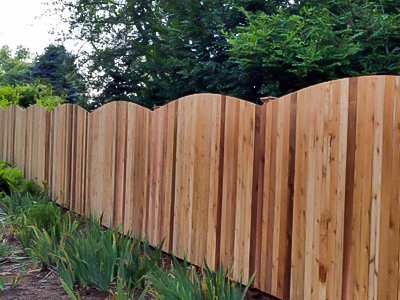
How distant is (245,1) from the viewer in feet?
25.3

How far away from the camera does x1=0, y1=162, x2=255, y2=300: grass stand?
3.26 metres

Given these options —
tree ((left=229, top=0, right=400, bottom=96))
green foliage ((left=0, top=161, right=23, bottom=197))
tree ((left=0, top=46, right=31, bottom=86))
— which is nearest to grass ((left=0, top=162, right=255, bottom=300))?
green foliage ((left=0, top=161, right=23, bottom=197))

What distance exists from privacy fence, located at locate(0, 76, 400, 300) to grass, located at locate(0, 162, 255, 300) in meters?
0.41

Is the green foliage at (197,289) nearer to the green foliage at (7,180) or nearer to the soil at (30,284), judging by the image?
the soil at (30,284)

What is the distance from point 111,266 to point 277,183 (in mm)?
1452

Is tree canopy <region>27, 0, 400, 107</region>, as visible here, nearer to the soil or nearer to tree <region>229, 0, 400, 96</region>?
tree <region>229, 0, 400, 96</region>

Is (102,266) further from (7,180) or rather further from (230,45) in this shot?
(7,180)

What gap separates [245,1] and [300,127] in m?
4.68

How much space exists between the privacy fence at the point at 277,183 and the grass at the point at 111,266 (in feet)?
1.35

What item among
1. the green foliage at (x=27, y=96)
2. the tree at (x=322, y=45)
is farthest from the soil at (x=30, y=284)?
the green foliage at (x=27, y=96)

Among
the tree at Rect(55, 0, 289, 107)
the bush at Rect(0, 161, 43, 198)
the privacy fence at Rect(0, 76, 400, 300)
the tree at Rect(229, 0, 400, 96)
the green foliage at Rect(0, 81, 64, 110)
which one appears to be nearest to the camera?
the privacy fence at Rect(0, 76, 400, 300)

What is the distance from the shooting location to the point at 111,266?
405cm

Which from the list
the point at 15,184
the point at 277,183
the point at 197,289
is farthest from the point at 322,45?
the point at 15,184

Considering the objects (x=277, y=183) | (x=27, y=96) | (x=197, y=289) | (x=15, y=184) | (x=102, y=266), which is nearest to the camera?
(x=197, y=289)
